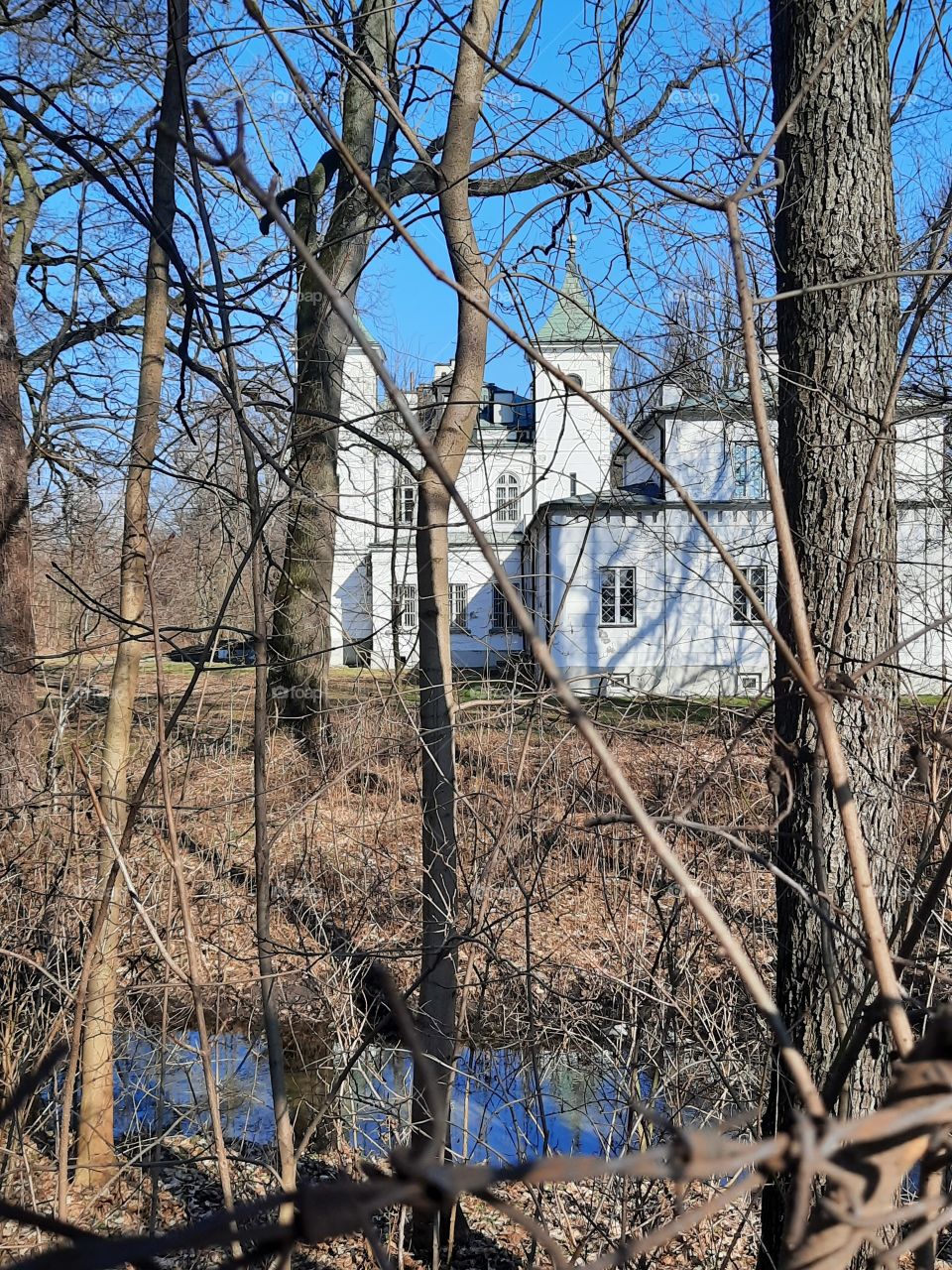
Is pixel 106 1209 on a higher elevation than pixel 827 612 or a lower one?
lower

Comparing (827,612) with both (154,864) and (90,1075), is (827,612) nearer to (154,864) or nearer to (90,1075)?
(90,1075)

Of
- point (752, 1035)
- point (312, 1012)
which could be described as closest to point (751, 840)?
point (752, 1035)

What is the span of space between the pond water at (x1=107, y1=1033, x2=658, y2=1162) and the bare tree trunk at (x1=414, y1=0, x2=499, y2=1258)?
39 centimetres

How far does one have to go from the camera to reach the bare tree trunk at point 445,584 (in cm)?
419

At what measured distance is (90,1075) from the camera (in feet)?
15.0

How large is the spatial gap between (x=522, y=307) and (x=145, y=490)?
66.5 inches

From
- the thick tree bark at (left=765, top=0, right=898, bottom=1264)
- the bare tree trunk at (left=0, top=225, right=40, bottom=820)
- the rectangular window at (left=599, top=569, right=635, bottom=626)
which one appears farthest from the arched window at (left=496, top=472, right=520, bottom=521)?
the rectangular window at (left=599, top=569, right=635, bottom=626)

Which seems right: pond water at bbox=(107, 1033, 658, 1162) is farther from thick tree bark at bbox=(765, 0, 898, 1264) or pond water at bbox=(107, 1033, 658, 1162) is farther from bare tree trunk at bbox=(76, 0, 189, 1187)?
thick tree bark at bbox=(765, 0, 898, 1264)

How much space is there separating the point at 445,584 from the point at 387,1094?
266 cm

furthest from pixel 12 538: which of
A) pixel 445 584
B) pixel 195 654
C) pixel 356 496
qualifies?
pixel 195 654

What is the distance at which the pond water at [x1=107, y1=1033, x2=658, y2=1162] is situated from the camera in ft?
14.7

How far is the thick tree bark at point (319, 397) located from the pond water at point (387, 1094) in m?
1.87

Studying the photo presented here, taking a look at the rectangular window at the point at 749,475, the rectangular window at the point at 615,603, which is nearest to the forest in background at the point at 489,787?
the rectangular window at the point at 749,475

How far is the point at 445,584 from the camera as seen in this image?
453 centimetres
